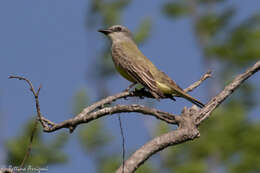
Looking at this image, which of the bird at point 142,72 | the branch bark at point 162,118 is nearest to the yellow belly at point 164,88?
the bird at point 142,72

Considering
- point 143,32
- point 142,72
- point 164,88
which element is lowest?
point 164,88

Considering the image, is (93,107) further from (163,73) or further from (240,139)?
(240,139)

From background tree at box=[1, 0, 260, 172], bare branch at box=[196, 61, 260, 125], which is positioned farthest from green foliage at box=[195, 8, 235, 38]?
bare branch at box=[196, 61, 260, 125]

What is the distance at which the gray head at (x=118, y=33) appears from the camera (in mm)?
9986

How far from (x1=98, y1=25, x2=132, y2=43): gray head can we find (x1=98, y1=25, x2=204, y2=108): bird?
20cm

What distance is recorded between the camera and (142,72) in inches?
324

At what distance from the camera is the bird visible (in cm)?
752

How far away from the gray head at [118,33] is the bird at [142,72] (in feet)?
0.65

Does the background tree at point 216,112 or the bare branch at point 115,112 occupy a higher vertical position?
the background tree at point 216,112

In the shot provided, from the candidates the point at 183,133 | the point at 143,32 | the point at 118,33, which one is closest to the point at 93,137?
the point at 143,32

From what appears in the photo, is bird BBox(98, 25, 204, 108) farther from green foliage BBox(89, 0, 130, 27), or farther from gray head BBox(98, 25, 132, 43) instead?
green foliage BBox(89, 0, 130, 27)

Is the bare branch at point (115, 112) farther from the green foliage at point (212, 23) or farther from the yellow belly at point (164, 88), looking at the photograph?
the green foliage at point (212, 23)

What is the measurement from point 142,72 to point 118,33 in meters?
2.10

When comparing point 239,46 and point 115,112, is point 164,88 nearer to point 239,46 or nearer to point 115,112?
point 115,112
